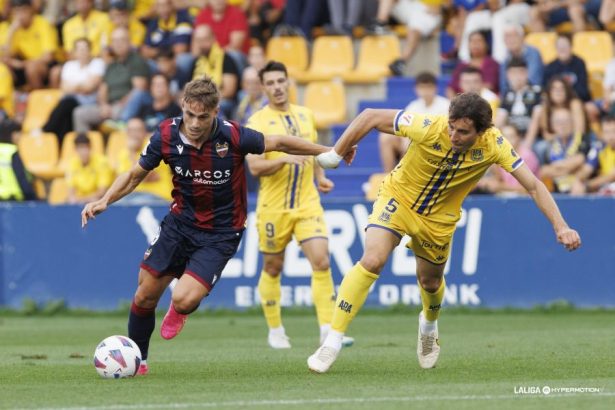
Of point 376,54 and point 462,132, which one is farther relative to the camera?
point 376,54

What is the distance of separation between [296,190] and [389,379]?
3.59 m

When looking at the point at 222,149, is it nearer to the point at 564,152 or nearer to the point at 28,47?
the point at 564,152

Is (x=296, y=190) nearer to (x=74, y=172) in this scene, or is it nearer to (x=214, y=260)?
(x=214, y=260)

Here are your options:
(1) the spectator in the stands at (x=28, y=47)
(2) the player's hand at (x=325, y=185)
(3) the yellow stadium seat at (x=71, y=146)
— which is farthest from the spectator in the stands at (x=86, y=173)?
(2) the player's hand at (x=325, y=185)

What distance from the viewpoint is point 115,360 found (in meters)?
9.05

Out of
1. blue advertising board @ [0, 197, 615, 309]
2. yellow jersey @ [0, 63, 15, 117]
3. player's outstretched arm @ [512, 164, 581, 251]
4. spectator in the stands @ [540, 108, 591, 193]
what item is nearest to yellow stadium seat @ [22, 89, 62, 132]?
yellow jersey @ [0, 63, 15, 117]

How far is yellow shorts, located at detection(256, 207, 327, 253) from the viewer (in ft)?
39.4

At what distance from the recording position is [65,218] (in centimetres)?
1630

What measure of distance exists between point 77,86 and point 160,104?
7.70ft

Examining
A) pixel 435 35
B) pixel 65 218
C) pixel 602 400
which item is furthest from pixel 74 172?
pixel 602 400

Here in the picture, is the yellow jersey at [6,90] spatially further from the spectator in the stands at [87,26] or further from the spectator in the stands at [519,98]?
the spectator in the stands at [519,98]

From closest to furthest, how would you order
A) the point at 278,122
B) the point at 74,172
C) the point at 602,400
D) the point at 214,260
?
the point at 602,400 < the point at 214,260 < the point at 278,122 < the point at 74,172

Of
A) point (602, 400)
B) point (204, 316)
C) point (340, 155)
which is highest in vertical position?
point (340, 155)

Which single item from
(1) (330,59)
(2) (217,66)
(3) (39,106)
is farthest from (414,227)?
(3) (39,106)
